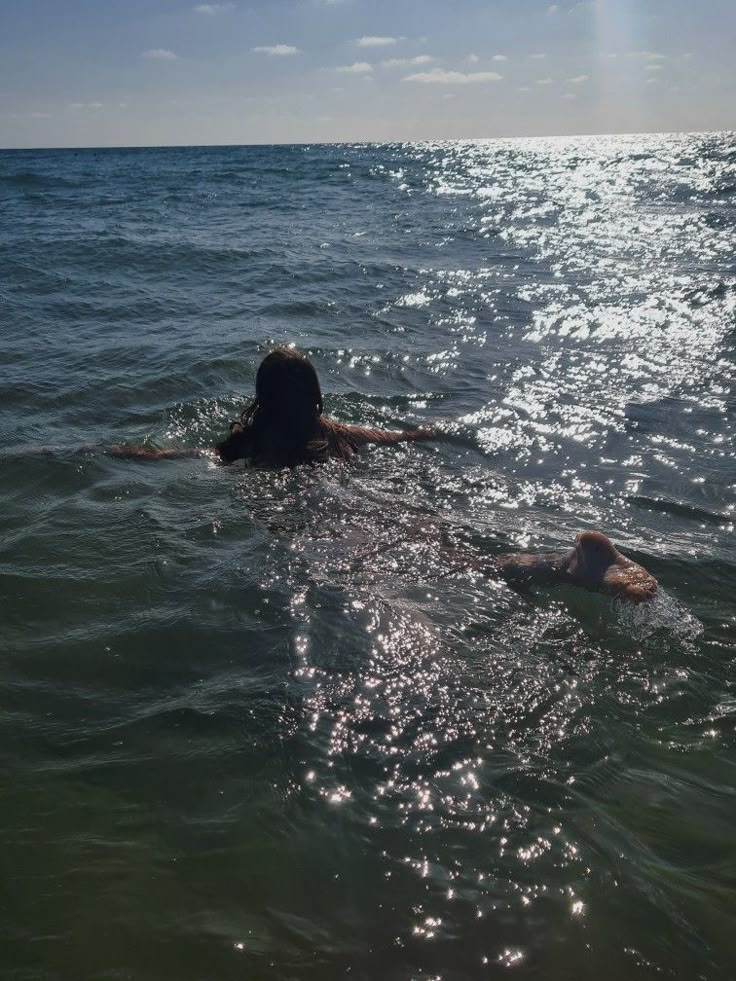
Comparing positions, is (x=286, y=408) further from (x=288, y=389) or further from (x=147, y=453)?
(x=147, y=453)

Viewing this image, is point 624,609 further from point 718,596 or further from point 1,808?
point 1,808

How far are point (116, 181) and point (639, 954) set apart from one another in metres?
36.1

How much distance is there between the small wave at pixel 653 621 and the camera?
411 cm

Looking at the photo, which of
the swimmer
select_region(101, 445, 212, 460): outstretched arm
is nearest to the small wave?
the swimmer

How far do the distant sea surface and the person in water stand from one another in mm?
158

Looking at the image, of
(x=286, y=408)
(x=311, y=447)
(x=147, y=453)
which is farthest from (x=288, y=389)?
(x=147, y=453)

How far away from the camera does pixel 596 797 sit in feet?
9.93

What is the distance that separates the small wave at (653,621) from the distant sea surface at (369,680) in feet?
0.06

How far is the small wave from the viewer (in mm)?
4105

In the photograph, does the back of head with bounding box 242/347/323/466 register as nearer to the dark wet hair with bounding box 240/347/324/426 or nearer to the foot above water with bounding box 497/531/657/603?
the dark wet hair with bounding box 240/347/324/426

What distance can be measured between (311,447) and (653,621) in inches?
110

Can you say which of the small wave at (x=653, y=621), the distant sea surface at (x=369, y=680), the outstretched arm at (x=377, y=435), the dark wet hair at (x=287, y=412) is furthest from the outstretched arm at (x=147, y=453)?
the small wave at (x=653, y=621)

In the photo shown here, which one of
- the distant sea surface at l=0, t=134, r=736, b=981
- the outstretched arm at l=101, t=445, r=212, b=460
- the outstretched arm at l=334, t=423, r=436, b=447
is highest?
the outstretched arm at l=334, t=423, r=436, b=447

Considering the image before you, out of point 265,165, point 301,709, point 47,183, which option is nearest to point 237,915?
point 301,709
